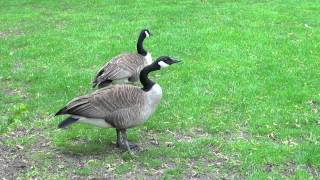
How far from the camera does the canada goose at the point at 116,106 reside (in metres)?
8.16

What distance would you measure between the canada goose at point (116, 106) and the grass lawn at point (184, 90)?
0.63 meters

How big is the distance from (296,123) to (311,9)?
36.1ft

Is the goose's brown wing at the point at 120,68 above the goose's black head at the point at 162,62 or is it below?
below

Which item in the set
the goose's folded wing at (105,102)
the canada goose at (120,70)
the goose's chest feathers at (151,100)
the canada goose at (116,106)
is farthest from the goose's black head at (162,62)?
the canada goose at (120,70)

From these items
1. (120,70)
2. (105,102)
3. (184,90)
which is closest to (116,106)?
(105,102)

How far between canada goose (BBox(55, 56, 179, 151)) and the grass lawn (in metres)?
0.63

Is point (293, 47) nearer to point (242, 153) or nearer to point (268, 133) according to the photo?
point (268, 133)

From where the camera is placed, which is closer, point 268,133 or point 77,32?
point 268,133

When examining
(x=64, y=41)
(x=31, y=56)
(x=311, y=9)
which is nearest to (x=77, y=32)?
(x=64, y=41)

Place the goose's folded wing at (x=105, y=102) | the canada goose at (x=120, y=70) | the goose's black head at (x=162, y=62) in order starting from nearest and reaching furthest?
the goose's folded wing at (x=105, y=102), the goose's black head at (x=162, y=62), the canada goose at (x=120, y=70)

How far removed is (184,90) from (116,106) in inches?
145

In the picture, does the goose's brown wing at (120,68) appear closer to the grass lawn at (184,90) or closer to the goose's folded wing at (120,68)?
the goose's folded wing at (120,68)

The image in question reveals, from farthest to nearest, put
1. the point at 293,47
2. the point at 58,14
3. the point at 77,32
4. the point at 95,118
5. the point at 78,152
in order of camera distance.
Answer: the point at 58,14, the point at 77,32, the point at 293,47, the point at 78,152, the point at 95,118

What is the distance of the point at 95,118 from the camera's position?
825 cm
